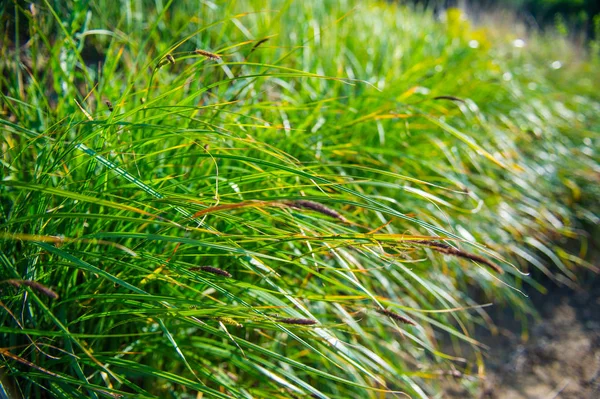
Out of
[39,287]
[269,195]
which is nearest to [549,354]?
[269,195]

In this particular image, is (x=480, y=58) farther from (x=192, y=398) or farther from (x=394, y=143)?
(x=192, y=398)

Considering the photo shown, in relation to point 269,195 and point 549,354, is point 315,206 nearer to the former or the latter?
point 269,195

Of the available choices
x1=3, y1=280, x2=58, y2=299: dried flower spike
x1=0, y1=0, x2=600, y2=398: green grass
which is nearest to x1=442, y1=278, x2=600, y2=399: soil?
x1=0, y1=0, x2=600, y2=398: green grass

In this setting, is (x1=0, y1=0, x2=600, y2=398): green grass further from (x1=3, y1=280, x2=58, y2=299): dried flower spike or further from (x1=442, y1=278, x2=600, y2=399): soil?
(x1=442, y1=278, x2=600, y2=399): soil

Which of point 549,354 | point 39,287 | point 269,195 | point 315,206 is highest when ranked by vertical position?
point 315,206

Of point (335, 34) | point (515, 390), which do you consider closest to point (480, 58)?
point (335, 34)

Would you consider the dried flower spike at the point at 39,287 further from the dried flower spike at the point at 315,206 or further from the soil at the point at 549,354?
the soil at the point at 549,354
